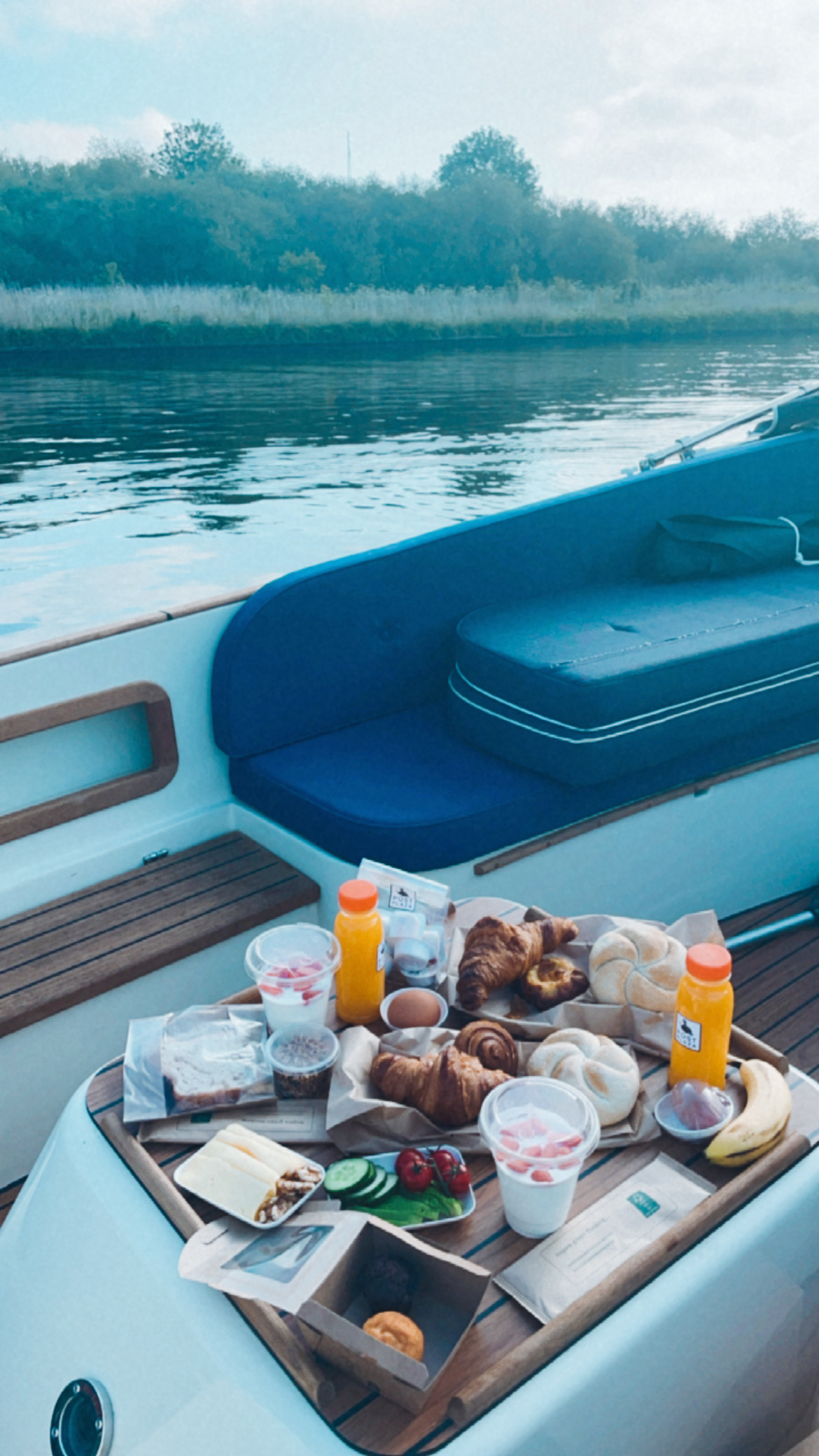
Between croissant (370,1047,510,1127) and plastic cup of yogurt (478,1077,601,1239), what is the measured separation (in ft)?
0.20

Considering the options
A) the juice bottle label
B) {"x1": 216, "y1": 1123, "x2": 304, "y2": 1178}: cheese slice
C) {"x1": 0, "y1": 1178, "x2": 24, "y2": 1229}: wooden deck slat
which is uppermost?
the juice bottle label

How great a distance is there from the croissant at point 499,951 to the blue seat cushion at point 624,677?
0.66 meters

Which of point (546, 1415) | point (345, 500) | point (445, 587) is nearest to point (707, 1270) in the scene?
point (546, 1415)

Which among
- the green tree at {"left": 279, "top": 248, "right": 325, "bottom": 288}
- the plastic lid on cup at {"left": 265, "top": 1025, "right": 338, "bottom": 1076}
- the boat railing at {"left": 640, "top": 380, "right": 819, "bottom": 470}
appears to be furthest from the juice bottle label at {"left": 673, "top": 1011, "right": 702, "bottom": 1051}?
the green tree at {"left": 279, "top": 248, "right": 325, "bottom": 288}

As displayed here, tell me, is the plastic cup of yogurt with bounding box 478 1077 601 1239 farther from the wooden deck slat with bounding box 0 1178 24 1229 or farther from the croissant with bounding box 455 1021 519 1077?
the wooden deck slat with bounding box 0 1178 24 1229

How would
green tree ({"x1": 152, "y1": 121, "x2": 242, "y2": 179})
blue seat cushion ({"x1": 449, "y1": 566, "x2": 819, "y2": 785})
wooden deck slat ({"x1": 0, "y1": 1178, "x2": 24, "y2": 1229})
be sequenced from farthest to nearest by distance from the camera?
green tree ({"x1": 152, "y1": 121, "x2": 242, "y2": 179}) → blue seat cushion ({"x1": 449, "y1": 566, "x2": 819, "y2": 785}) → wooden deck slat ({"x1": 0, "y1": 1178, "x2": 24, "y2": 1229})

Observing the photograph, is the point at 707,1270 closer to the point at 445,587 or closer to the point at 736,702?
the point at 736,702

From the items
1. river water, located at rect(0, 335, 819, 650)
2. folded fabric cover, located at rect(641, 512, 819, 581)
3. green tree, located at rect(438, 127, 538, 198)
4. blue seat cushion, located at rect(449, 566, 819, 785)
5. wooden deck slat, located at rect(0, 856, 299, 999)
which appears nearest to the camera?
wooden deck slat, located at rect(0, 856, 299, 999)

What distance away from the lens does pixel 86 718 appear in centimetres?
187

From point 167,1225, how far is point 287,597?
1276 mm

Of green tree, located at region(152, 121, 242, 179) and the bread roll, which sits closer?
the bread roll

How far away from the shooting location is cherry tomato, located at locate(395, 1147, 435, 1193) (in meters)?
0.88

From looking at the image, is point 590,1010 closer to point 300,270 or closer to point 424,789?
point 424,789

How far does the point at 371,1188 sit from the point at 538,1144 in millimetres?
154
